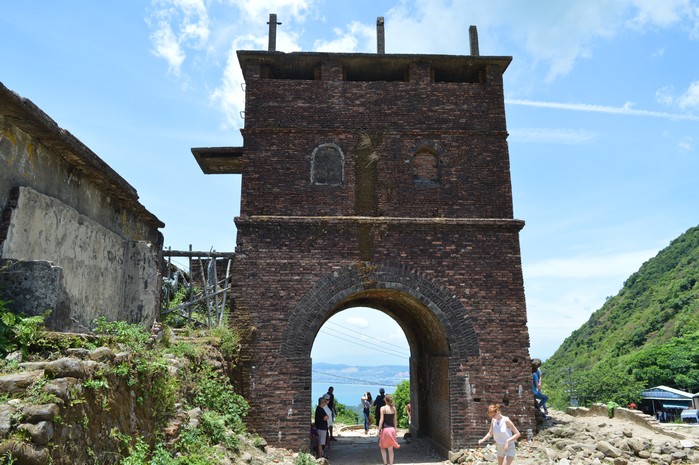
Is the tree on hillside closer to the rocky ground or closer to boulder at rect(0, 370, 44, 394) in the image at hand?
the rocky ground

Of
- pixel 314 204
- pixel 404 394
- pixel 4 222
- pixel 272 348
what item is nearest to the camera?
pixel 4 222

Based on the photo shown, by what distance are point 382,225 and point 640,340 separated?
1603 inches

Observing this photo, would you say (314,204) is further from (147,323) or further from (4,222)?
(4,222)

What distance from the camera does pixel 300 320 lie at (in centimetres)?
1169

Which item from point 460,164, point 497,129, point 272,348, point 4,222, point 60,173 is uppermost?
point 497,129

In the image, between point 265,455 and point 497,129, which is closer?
point 265,455

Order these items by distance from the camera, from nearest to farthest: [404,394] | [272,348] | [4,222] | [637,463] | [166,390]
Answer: [4,222] → [166,390] → [637,463] → [272,348] → [404,394]

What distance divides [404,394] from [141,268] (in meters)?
18.2

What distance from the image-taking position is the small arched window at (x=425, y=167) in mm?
12897

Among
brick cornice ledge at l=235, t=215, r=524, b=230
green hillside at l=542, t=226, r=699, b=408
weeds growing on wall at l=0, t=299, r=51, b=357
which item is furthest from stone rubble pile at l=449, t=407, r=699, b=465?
green hillside at l=542, t=226, r=699, b=408

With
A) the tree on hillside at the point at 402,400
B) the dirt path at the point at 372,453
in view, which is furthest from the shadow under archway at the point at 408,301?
the tree on hillside at the point at 402,400

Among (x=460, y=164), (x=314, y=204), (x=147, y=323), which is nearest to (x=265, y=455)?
(x=147, y=323)

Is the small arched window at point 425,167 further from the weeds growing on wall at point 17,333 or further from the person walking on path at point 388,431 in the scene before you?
the weeds growing on wall at point 17,333

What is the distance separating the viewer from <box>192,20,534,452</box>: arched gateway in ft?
38.0
